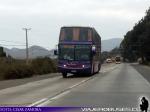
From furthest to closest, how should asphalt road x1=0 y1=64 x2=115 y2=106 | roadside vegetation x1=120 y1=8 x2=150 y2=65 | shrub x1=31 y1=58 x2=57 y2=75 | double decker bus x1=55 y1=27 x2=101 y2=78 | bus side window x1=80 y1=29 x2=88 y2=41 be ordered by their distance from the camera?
1. roadside vegetation x1=120 y1=8 x2=150 y2=65
2. shrub x1=31 y1=58 x2=57 y2=75
3. bus side window x1=80 y1=29 x2=88 y2=41
4. double decker bus x1=55 y1=27 x2=101 y2=78
5. asphalt road x1=0 y1=64 x2=115 y2=106

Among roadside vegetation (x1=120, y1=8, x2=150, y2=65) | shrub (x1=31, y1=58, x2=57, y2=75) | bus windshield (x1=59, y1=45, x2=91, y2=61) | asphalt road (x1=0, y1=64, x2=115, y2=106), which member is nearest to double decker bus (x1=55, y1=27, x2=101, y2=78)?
bus windshield (x1=59, y1=45, x2=91, y2=61)

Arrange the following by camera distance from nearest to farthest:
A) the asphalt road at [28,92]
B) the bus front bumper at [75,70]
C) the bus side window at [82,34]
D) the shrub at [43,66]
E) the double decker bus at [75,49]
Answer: the asphalt road at [28,92]
the double decker bus at [75,49]
the bus front bumper at [75,70]
the bus side window at [82,34]
the shrub at [43,66]

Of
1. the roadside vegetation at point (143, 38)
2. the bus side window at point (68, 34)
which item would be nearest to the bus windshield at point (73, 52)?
the bus side window at point (68, 34)

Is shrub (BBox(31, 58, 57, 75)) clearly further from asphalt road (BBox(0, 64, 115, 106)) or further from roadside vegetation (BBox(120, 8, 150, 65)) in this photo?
roadside vegetation (BBox(120, 8, 150, 65))

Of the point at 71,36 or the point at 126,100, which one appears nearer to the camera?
the point at 126,100

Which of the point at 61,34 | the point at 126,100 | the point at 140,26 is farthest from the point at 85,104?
the point at 140,26

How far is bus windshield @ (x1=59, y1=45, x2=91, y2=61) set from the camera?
1702 inches

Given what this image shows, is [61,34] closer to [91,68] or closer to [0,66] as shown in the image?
[91,68]

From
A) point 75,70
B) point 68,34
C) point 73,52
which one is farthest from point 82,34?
point 75,70

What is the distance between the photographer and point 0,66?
4788 centimetres

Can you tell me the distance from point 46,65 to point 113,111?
4527 centimetres

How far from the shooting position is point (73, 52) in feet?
142

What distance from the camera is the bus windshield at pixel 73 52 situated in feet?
142

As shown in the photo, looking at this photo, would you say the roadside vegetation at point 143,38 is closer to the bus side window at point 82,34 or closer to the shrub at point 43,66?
the shrub at point 43,66
